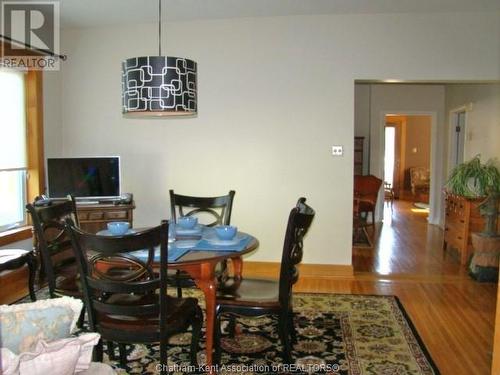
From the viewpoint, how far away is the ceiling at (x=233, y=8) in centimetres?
391

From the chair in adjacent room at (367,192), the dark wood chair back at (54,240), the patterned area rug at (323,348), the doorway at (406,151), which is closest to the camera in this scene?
the dark wood chair back at (54,240)

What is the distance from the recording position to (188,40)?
4508 mm

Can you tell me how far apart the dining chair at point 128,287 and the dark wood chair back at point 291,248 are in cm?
55

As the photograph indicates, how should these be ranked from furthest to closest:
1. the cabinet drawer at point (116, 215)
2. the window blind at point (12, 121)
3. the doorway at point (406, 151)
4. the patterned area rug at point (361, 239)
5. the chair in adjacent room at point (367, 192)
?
the doorway at point (406, 151) < the chair in adjacent room at point (367, 192) < the patterned area rug at point (361, 239) < the cabinet drawer at point (116, 215) < the window blind at point (12, 121)

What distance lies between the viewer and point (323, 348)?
2.83 meters

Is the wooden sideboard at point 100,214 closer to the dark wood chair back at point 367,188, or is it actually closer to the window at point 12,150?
the window at point 12,150

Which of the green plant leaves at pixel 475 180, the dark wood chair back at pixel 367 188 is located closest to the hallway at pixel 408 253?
the dark wood chair back at pixel 367 188

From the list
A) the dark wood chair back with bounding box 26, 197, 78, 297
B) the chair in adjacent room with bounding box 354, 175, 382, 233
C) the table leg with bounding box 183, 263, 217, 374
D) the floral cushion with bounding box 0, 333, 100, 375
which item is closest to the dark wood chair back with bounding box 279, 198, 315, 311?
the table leg with bounding box 183, 263, 217, 374

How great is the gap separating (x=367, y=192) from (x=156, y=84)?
479cm

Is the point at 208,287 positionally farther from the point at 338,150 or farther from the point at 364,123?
the point at 364,123

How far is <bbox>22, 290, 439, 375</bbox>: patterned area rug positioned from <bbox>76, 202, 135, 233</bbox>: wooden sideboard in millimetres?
1606

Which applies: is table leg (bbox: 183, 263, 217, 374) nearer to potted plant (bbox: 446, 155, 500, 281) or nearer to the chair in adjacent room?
potted plant (bbox: 446, 155, 500, 281)

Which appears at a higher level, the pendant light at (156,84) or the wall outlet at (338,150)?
the pendant light at (156,84)

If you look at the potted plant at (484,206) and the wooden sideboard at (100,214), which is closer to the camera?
the wooden sideboard at (100,214)
